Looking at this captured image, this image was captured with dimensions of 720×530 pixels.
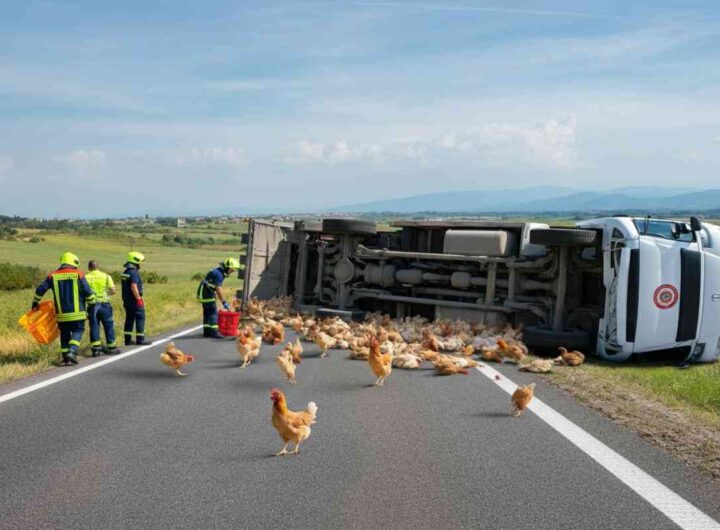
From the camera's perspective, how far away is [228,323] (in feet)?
46.8

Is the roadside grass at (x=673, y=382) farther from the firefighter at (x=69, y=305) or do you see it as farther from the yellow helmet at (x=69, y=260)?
the yellow helmet at (x=69, y=260)

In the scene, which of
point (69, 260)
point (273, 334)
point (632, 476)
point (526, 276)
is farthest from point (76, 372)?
point (526, 276)

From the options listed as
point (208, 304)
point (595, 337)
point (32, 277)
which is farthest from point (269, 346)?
point (32, 277)

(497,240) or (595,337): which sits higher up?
(497,240)

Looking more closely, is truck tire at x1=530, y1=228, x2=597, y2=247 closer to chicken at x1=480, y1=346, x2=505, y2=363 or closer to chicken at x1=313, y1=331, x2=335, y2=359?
chicken at x1=480, y1=346, x2=505, y2=363

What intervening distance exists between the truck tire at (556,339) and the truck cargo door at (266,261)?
7646 mm

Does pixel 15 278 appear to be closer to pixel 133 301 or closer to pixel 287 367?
pixel 133 301

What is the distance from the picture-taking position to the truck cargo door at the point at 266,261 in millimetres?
17625

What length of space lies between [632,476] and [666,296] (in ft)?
19.5

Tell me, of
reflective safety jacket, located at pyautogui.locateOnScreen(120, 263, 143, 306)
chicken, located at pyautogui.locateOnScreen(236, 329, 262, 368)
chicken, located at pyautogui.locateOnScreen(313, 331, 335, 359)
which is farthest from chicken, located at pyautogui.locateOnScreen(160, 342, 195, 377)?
reflective safety jacket, located at pyautogui.locateOnScreen(120, 263, 143, 306)

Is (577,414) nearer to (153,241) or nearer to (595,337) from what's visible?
(595,337)

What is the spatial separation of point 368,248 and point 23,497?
39.8 ft

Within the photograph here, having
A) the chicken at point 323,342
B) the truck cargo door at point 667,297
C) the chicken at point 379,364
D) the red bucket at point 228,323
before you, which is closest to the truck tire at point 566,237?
the truck cargo door at point 667,297

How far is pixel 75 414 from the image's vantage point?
742cm
